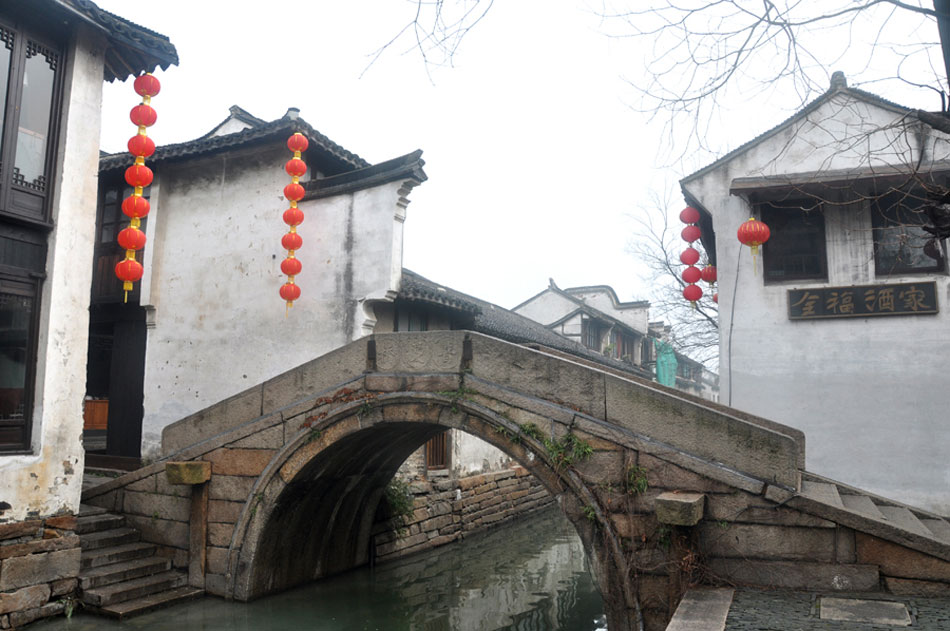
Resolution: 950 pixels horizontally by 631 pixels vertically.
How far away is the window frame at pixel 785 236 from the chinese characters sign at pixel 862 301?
218mm

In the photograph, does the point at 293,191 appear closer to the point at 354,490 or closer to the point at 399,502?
the point at 354,490

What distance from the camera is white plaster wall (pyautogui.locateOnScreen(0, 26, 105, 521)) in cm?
629

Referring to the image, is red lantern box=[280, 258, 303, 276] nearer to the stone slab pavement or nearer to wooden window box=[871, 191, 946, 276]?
the stone slab pavement

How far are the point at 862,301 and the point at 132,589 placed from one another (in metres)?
8.73

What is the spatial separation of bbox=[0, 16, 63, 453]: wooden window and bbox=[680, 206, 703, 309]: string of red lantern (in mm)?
7488

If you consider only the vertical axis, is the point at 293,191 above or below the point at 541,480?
above

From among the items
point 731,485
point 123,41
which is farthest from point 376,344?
point 123,41

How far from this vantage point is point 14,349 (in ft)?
21.1

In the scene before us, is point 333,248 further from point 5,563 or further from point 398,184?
point 5,563

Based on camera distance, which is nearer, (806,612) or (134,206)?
(806,612)

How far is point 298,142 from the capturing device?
9.28 metres

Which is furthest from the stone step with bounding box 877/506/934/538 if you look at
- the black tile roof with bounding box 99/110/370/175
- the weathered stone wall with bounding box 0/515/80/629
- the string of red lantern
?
the black tile roof with bounding box 99/110/370/175

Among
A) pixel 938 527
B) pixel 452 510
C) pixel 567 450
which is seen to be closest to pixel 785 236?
pixel 938 527

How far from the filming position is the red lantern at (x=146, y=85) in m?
7.53
